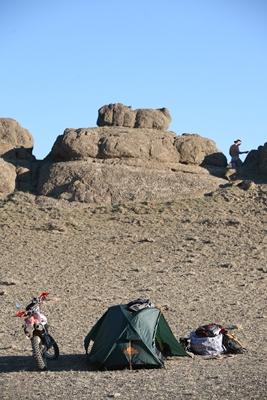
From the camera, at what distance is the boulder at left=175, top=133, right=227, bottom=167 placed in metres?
30.6

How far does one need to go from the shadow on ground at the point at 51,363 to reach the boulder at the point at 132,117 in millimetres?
19199

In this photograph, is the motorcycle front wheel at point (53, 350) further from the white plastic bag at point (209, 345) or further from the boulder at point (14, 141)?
the boulder at point (14, 141)

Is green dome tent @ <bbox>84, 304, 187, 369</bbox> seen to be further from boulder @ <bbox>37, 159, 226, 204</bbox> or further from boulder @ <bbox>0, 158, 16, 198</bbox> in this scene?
boulder @ <bbox>0, 158, 16, 198</bbox>

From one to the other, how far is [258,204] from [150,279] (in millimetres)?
8386

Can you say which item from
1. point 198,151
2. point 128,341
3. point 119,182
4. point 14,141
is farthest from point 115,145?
point 128,341

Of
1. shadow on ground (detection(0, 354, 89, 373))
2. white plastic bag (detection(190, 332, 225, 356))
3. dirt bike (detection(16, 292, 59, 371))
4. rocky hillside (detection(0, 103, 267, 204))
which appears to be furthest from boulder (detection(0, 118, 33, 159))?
white plastic bag (detection(190, 332, 225, 356))

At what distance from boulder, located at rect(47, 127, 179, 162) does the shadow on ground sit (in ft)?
55.7

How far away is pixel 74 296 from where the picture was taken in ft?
64.2

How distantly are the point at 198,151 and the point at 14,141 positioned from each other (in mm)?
8503

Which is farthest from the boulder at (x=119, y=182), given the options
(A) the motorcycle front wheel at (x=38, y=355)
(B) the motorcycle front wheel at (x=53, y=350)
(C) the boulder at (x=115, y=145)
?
(A) the motorcycle front wheel at (x=38, y=355)

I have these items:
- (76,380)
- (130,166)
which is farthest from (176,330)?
(130,166)

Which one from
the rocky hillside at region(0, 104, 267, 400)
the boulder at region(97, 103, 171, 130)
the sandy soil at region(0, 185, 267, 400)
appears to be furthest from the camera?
the boulder at region(97, 103, 171, 130)

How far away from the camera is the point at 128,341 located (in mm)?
11961

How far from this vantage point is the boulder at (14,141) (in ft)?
104
